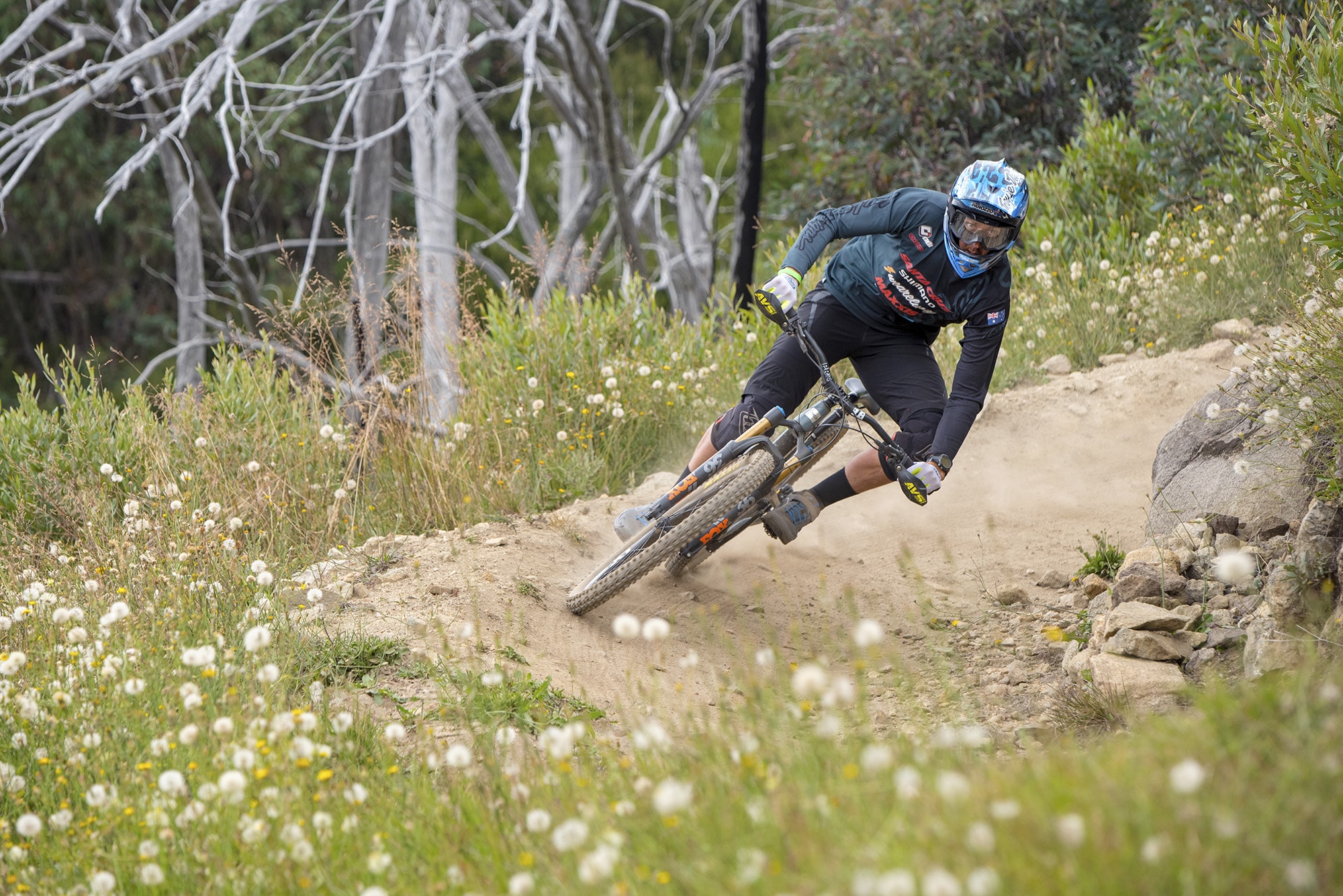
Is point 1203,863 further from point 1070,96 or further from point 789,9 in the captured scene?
point 789,9

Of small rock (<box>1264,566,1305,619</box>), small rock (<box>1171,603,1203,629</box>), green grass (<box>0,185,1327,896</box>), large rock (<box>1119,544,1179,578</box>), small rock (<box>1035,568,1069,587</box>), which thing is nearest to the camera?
green grass (<box>0,185,1327,896</box>)

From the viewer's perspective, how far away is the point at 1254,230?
28.6 ft

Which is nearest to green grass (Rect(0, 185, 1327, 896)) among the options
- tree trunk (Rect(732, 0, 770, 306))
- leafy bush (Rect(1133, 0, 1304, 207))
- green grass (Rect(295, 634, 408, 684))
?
green grass (Rect(295, 634, 408, 684))

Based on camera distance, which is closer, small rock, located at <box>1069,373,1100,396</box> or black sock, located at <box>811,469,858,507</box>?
black sock, located at <box>811,469,858,507</box>

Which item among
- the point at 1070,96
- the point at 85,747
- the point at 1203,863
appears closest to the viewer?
the point at 1203,863

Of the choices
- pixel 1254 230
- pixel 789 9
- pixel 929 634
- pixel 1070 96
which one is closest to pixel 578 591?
pixel 929 634

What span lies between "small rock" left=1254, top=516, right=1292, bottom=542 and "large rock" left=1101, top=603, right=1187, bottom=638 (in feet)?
2.74

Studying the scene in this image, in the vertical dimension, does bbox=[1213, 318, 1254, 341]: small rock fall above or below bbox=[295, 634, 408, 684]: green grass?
above

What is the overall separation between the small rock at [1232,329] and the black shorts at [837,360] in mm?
3806

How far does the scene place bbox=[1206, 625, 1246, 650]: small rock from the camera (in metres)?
4.23

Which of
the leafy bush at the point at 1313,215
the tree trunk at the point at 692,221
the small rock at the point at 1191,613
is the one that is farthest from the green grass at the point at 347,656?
the tree trunk at the point at 692,221

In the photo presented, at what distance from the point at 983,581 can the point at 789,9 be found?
20862mm

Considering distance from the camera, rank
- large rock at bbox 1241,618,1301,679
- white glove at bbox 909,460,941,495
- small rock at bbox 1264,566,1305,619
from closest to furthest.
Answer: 1. large rock at bbox 1241,618,1301,679
2. small rock at bbox 1264,566,1305,619
3. white glove at bbox 909,460,941,495

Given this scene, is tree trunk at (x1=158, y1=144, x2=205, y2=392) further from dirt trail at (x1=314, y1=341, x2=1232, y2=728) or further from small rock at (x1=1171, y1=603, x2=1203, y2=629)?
small rock at (x1=1171, y1=603, x2=1203, y2=629)
